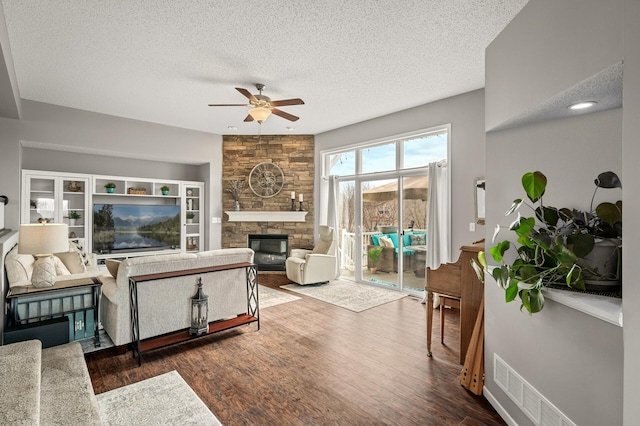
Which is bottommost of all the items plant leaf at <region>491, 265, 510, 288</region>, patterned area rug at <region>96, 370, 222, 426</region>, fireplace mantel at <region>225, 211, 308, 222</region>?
patterned area rug at <region>96, 370, 222, 426</region>

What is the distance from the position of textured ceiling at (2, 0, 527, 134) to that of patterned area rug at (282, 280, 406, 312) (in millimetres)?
2965

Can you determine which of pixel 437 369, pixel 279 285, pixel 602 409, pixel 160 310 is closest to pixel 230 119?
pixel 279 285

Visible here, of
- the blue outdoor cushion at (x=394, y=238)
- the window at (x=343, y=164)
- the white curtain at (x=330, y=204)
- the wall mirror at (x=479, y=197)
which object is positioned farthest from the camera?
the white curtain at (x=330, y=204)

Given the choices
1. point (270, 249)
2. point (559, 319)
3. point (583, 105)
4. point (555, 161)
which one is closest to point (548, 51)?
point (583, 105)

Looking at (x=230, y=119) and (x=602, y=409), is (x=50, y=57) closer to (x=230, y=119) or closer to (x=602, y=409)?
(x=230, y=119)

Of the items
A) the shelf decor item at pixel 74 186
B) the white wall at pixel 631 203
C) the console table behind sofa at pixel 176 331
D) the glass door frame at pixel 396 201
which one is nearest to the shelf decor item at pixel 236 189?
the glass door frame at pixel 396 201

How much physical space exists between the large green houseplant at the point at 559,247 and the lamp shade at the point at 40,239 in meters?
3.43

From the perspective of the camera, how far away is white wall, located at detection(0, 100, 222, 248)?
463 centimetres

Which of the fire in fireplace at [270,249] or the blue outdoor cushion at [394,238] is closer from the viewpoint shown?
the blue outdoor cushion at [394,238]

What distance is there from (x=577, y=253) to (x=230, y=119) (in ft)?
17.8

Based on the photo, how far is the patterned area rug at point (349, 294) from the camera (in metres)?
4.62

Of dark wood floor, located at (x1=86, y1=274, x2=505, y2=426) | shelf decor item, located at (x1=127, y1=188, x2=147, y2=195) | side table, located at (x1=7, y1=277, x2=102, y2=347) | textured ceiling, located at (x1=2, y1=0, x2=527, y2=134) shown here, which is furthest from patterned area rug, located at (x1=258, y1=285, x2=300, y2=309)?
shelf decor item, located at (x1=127, y1=188, x2=147, y2=195)

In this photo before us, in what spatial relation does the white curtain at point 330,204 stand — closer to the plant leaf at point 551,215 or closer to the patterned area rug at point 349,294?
the patterned area rug at point 349,294

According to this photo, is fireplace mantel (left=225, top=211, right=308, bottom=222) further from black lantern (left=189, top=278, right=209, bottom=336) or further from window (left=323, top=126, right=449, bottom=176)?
black lantern (left=189, top=278, right=209, bottom=336)
